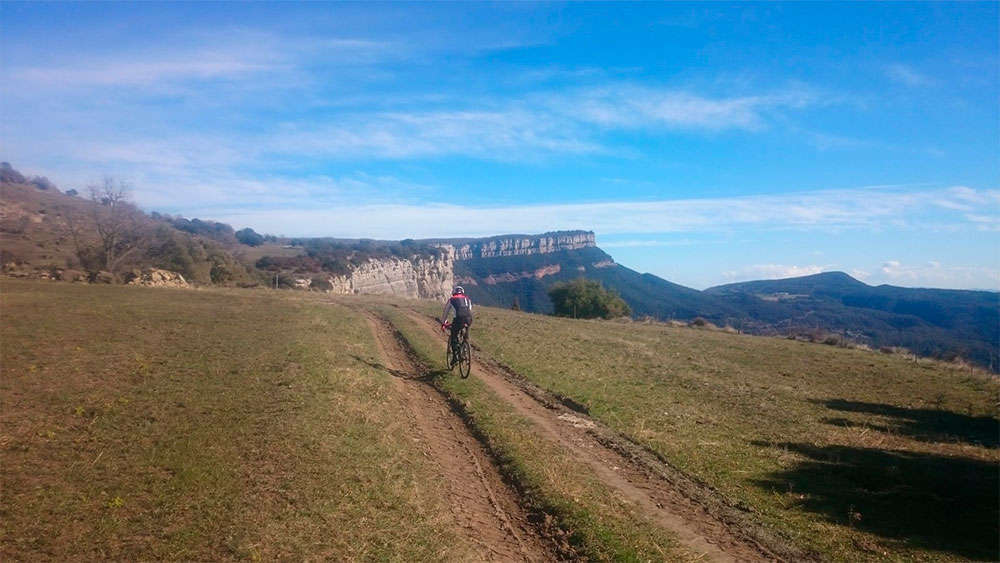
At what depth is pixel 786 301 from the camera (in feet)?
341

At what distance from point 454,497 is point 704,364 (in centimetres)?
1921

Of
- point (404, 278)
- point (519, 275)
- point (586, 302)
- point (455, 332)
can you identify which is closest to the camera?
point (455, 332)

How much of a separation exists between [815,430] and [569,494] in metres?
9.39

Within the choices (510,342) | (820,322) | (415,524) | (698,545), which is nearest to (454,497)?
(415,524)

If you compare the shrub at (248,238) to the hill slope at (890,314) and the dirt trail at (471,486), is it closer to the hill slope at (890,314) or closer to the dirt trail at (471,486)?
the hill slope at (890,314)

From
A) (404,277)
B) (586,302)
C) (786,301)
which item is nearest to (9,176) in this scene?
(404,277)

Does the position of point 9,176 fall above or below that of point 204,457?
above

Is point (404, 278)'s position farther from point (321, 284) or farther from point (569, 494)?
point (569, 494)

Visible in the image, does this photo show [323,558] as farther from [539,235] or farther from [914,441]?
[539,235]

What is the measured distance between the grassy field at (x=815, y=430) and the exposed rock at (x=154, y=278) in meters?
32.7

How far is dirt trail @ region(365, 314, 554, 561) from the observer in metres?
7.09

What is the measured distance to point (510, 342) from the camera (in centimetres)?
2550

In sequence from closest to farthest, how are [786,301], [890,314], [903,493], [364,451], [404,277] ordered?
[364,451]
[903,493]
[890,314]
[786,301]
[404,277]

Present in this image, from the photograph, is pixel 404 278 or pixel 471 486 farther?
pixel 404 278
